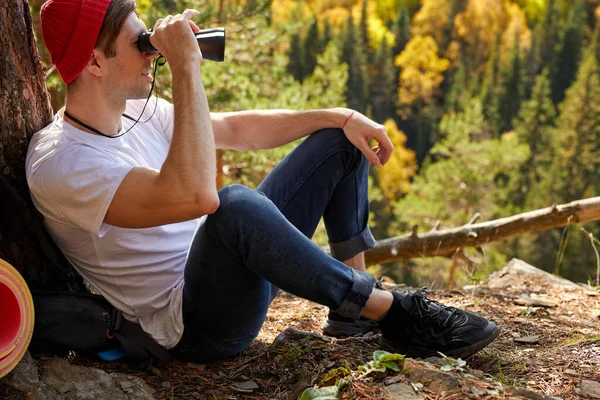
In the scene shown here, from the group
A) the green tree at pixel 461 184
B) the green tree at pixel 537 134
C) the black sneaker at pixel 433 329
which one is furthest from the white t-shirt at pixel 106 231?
the green tree at pixel 537 134

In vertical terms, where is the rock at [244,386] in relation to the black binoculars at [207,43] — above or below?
below

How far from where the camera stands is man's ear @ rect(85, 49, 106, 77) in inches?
79.7

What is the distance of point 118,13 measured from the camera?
80.0 inches

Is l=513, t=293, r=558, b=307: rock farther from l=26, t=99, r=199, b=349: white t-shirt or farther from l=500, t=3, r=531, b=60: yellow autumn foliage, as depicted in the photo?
l=500, t=3, r=531, b=60: yellow autumn foliage

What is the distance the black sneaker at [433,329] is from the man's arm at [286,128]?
0.54 m

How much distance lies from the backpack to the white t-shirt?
4 centimetres

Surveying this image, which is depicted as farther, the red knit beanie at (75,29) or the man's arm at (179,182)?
the red knit beanie at (75,29)

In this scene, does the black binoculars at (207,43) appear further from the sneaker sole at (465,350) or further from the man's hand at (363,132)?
the sneaker sole at (465,350)

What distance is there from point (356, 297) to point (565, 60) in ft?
195

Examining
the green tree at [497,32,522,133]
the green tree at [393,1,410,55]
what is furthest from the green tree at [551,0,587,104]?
the green tree at [393,1,410,55]

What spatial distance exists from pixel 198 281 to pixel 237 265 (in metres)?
0.14

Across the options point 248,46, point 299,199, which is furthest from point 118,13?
point 248,46

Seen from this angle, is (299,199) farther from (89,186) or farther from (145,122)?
(89,186)

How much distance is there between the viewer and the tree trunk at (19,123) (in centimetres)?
206
